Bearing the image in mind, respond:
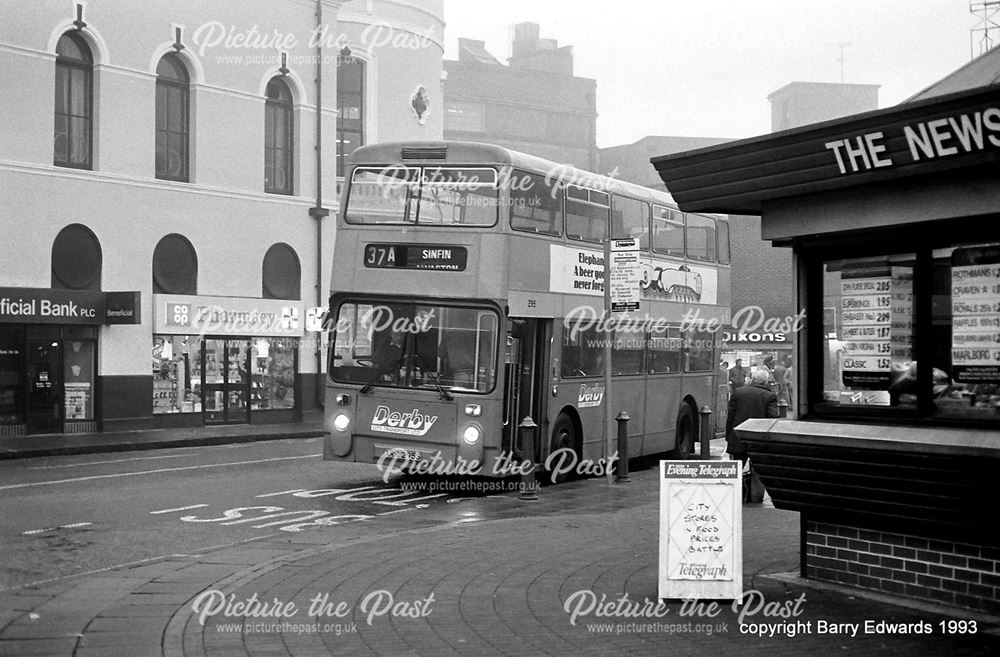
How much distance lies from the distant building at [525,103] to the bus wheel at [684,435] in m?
51.2

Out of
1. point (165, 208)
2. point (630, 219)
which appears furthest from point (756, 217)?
point (630, 219)

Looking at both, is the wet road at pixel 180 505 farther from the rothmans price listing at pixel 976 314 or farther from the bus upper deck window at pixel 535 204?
the rothmans price listing at pixel 976 314

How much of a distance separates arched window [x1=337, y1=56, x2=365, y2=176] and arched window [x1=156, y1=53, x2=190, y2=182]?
22.6 feet

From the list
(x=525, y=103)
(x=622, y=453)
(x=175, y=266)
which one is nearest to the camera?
(x=622, y=453)

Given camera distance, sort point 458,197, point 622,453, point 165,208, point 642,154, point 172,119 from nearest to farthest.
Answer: point 458,197 < point 622,453 < point 165,208 < point 172,119 < point 642,154

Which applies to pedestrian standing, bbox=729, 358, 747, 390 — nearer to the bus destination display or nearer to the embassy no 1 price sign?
the bus destination display

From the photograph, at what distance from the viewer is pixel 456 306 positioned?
15438 mm

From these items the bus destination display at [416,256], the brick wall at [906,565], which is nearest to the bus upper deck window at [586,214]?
the bus destination display at [416,256]

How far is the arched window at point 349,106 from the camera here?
35562mm

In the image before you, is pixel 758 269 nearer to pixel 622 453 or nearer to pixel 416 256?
pixel 622 453

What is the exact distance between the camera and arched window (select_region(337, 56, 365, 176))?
35.6 metres

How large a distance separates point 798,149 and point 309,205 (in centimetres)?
2516

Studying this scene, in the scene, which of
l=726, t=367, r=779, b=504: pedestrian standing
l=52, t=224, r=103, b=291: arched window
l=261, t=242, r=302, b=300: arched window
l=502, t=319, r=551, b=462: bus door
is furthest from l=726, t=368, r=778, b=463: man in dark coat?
l=261, t=242, r=302, b=300: arched window

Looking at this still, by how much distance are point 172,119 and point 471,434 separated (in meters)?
17.1
